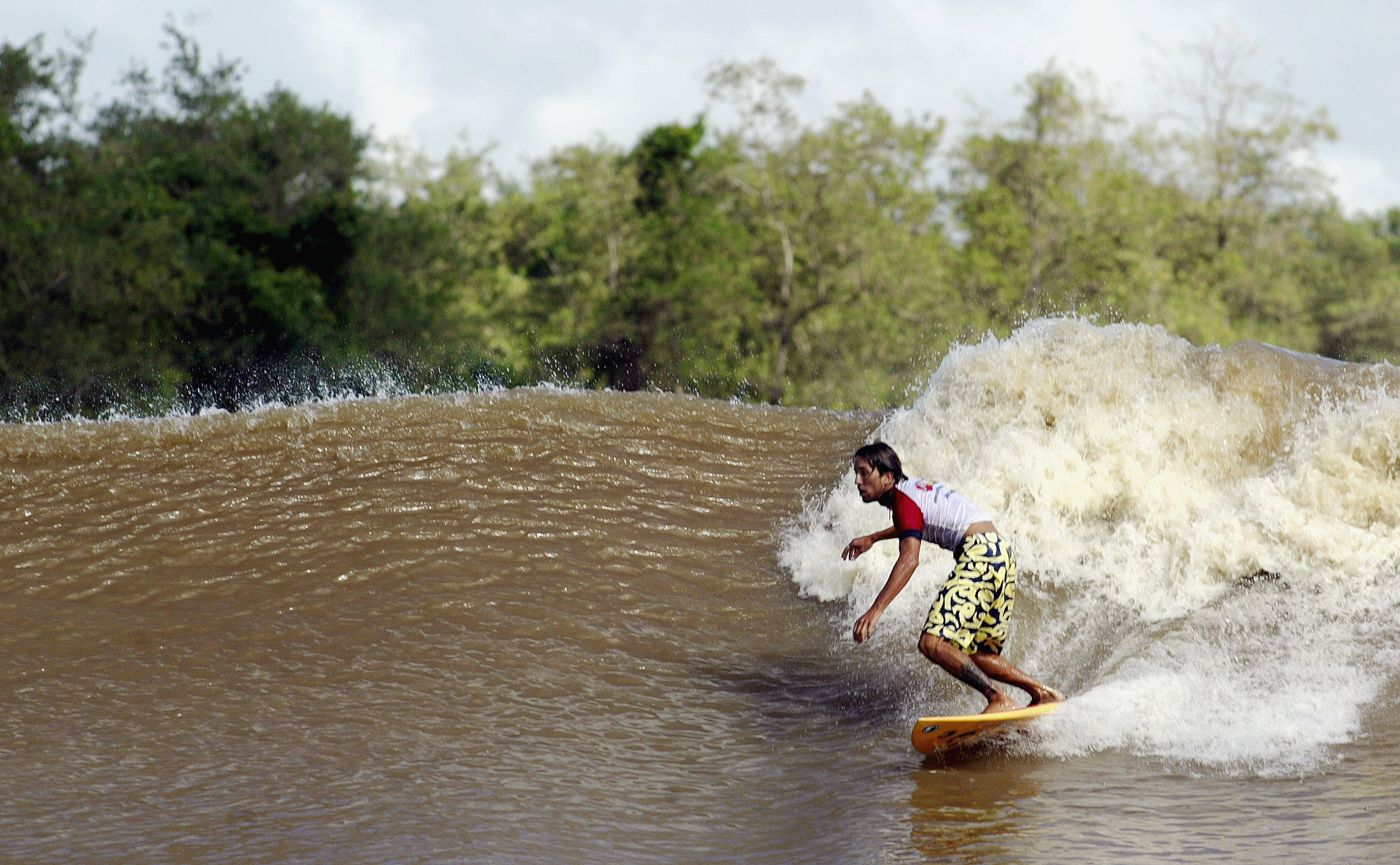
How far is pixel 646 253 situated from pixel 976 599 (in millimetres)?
32855

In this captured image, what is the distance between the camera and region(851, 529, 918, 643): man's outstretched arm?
5348mm

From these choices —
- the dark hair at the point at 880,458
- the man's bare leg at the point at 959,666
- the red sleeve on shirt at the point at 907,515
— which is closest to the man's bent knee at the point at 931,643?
the man's bare leg at the point at 959,666

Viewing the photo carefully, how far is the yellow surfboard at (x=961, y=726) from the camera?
540 cm

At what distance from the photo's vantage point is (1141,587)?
25.5 feet

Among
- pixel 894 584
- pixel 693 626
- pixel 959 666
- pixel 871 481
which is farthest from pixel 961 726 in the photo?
pixel 693 626

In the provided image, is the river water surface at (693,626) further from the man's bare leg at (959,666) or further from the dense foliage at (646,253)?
the dense foliage at (646,253)

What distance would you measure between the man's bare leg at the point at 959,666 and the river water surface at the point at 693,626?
0.17m

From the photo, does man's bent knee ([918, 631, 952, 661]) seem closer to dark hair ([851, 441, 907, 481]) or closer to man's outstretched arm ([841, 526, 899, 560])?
man's outstretched arm ([841, 526, 899, 560])

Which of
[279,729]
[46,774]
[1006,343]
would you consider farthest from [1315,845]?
[1006,343]

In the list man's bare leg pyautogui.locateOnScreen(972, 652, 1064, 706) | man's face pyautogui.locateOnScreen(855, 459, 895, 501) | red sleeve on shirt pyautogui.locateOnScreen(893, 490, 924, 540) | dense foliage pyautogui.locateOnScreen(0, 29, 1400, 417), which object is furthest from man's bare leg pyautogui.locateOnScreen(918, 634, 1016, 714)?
dense foliage pyautogui.locateOnScreen(0, 29, 1400, 417)

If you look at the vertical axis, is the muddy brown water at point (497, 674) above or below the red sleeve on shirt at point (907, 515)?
below

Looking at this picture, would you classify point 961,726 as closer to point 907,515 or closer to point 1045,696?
point 1045,696

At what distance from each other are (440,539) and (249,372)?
72.7 ft

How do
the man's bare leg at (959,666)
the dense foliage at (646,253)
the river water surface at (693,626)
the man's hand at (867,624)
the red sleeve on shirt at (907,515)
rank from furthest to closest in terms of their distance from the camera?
the dense foliage at (646,253), the red sleeve on shirt at (907,515), the man's bare leg at (959,666), the man's hand at (867,624), the river water surface at (693,626)
